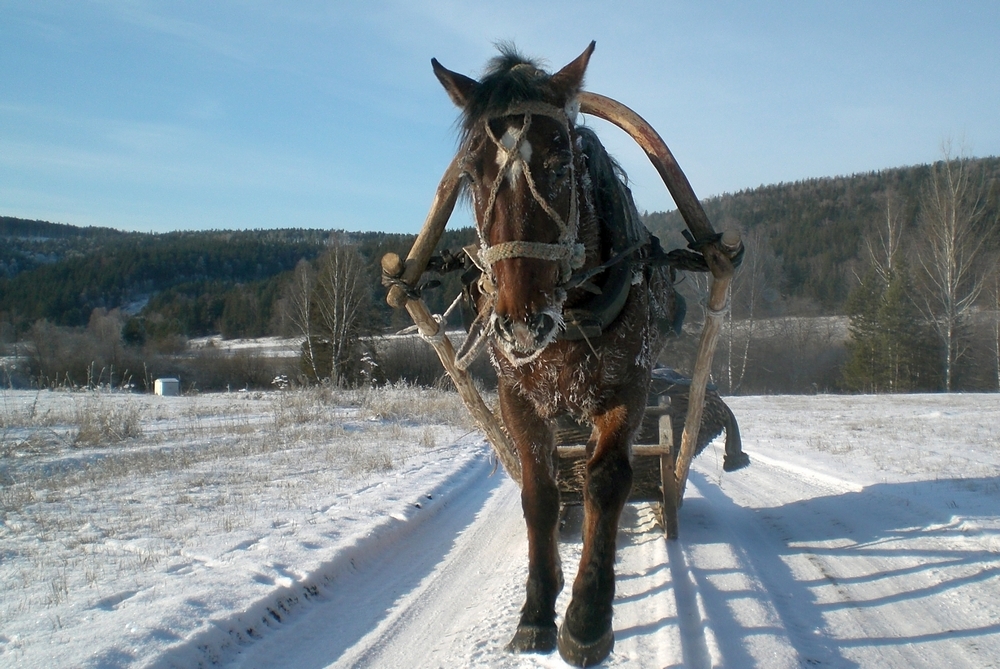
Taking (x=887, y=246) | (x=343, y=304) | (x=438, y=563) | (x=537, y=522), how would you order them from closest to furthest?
(x=537, y=522)
(x=438, y=563)
(x=343, y=304)
(x=887, y=246)

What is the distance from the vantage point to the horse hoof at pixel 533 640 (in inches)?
120

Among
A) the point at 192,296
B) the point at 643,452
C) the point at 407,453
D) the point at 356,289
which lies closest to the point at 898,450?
the point at 643,452

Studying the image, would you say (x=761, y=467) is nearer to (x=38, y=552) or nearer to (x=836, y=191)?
(x=38, y=552)

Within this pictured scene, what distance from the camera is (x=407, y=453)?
32.5ft

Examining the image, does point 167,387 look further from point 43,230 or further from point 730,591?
point 43,230

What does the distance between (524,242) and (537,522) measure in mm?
1565

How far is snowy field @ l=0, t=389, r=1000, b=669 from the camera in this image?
123 inches

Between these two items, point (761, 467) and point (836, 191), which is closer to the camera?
point (761, 467)

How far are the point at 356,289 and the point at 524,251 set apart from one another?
105 ft

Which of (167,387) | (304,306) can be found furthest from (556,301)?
(304,306)

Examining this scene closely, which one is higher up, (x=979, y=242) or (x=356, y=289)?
(x=979, y=242)

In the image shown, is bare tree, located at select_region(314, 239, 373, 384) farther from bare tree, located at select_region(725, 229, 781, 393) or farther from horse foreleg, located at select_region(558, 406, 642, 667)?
horse foreleg, located at select_region(558, 406, 642, 667)

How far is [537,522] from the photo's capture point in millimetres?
3428

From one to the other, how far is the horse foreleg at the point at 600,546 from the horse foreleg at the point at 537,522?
226 millimetres
